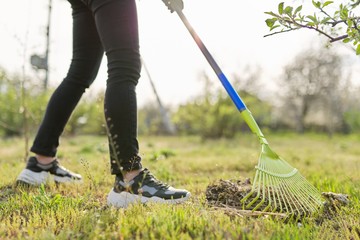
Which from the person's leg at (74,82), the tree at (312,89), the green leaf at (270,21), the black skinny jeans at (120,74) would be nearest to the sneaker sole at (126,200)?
the black skinny jeans at (120,74)

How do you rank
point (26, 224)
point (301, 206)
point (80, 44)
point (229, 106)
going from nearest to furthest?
point (26, 224) < point (301, 206) < point (80, 44) < point (229, 106)

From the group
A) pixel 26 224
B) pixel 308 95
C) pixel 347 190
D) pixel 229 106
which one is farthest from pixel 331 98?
pixel 26 224

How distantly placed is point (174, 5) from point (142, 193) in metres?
1.03

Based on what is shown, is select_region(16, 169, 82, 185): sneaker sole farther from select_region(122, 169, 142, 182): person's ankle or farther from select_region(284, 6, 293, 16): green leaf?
select_region(284, 6, 293, 16): green leaf

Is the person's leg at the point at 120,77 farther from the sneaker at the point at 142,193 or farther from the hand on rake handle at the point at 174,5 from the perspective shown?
the hand on rake handle at the point at 174,5

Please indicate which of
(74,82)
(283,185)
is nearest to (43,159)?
(74,82)

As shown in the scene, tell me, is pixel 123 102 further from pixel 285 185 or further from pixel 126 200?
pixel 285 185

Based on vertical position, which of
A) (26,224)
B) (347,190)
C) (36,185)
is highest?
(36,185)

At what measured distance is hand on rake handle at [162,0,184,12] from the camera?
88.2 inches

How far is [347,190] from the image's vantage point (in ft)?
8.44

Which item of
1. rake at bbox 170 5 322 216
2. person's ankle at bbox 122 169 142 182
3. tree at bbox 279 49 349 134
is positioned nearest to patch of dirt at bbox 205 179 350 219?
rake at bbox 170 5 322 216

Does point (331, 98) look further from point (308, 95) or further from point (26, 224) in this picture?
point (26, 224)

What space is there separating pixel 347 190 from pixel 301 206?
2.51ft

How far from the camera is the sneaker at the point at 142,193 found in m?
2.00
